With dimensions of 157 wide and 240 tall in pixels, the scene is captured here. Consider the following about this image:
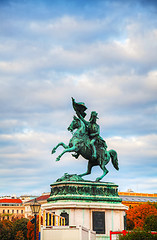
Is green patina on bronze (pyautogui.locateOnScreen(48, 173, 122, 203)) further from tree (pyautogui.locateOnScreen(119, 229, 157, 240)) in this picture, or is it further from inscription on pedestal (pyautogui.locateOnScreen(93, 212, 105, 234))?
tree (pyautogui.locateOnScreen(119, 229, 157, 240))

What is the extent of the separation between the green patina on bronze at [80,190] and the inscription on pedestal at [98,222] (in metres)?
0.98

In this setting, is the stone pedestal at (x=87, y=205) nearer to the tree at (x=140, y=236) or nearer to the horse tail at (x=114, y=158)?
the horse tail at (x=114, y=158)

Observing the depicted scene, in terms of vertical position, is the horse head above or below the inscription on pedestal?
above

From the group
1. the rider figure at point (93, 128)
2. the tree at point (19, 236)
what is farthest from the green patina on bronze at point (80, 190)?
the tree at point (19, 236)

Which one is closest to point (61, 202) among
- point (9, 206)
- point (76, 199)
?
point (76, 199)

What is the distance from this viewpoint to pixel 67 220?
26031mm

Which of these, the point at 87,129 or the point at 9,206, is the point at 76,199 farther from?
the point at 9,206

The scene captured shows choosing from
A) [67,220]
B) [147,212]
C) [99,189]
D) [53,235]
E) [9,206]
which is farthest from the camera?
[9,206]

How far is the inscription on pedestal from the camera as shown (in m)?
26.8

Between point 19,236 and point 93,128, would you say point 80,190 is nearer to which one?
point 93,128

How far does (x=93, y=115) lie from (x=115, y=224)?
7.34 meters

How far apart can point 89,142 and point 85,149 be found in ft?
2.04

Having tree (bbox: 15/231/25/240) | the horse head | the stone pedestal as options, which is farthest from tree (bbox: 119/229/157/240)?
tree (bbox: 15/231/25/240)

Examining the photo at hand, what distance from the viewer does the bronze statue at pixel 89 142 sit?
28219 mm
